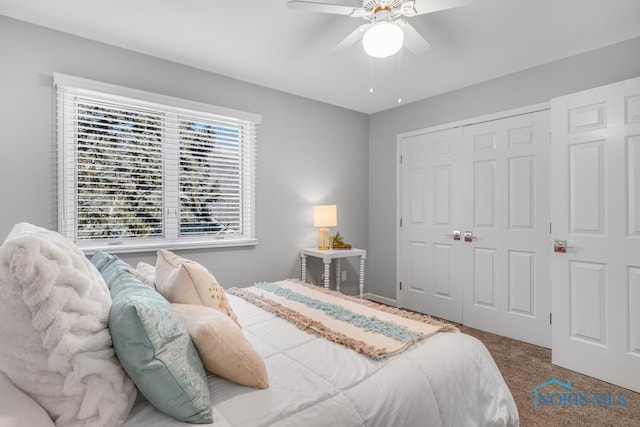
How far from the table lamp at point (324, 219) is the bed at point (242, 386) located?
207 centimetres

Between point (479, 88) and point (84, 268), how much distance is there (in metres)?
3.68

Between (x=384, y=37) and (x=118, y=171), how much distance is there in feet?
7.43

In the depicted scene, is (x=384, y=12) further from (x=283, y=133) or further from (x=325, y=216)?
(x=325, y=216)

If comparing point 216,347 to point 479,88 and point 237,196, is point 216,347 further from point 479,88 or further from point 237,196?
point 479,88

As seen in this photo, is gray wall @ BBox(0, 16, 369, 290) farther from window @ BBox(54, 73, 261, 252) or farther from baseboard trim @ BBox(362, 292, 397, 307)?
baseboard trim @ BBox(362, 292, 397, 307)

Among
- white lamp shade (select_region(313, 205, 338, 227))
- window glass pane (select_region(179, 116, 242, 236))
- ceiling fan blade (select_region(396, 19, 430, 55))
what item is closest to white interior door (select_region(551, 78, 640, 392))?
ceiling fan blade (select_region(396, 19, 430, 55))

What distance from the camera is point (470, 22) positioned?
231cm

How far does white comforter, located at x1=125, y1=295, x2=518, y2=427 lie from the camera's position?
1060mm

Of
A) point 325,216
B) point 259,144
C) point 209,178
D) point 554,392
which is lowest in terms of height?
point 554,392

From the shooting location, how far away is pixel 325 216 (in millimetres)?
3756

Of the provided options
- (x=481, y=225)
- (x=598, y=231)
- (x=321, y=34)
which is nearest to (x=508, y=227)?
(x=481, y=225)

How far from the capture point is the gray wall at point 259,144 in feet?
7.52

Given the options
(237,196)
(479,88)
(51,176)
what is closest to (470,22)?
(479,88)

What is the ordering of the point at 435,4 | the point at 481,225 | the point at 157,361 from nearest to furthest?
the point at 157,361 → the point at 435,4 → the point at 481,225
